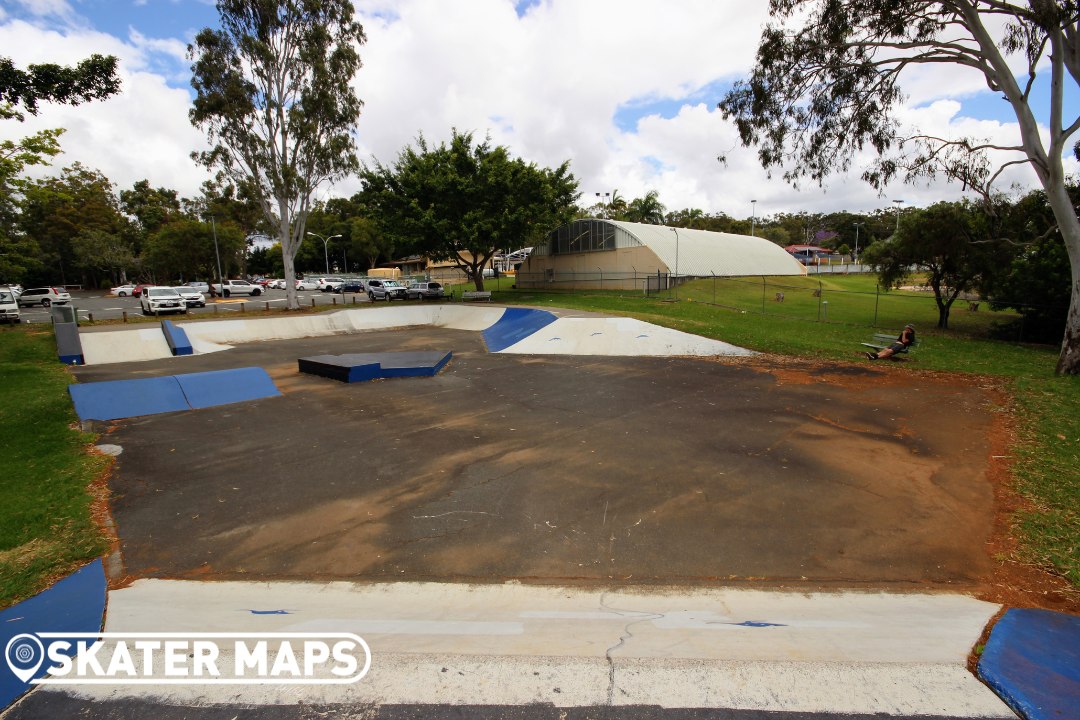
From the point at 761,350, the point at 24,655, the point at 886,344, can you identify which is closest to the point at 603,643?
the point at 24,655

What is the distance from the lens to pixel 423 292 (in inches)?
1475

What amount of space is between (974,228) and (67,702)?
95.2ft

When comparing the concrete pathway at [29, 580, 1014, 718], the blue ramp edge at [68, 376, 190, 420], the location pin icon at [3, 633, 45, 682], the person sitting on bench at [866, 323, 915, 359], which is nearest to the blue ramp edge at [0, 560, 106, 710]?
the location pin icon at [3, 633, 45, 682]

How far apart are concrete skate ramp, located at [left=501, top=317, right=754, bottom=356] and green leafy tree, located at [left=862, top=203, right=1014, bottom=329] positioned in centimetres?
1295

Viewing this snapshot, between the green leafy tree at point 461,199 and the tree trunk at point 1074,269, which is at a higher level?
the green leafy tree at point 461,199

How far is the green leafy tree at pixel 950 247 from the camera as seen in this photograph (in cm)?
2045

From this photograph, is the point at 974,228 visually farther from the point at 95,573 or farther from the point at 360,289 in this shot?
the point at 360,289

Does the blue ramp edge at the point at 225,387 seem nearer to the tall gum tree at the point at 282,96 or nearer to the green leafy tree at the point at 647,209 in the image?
the tall gum tree at the point at 282,96

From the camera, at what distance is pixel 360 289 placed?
47406 millimetres

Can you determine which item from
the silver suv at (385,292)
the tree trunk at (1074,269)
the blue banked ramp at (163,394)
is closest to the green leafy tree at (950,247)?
the tree trunk at (1074,269)

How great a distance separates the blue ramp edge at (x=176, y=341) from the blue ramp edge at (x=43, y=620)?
53.8ft

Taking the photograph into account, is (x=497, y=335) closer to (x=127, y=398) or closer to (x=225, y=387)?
(x=225, y=387)

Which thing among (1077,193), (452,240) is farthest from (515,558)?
(452,240)

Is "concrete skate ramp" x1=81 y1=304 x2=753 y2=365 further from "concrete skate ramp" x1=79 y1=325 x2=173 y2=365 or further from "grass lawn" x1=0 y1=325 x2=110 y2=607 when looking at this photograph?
"grass lawn" x1=0 y1=325 x2=110 y2=607
